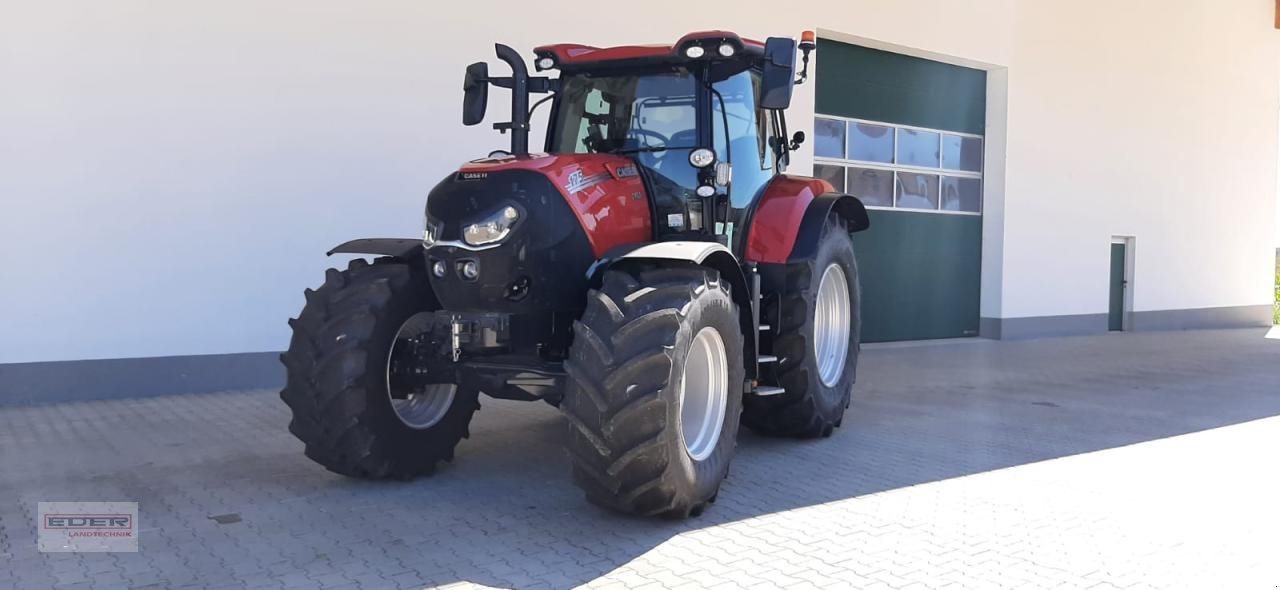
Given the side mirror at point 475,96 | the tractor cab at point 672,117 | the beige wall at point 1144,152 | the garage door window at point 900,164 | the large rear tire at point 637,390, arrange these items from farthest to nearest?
the beige wall at point 1144,152 < the garage door window at point 900,164 < the side mirror at point 475,96 < the tractor cab at point 672,117 < the large rear tire at point 637,390

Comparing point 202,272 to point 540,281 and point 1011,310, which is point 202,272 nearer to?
point 540,281

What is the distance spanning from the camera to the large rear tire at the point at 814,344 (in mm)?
6289

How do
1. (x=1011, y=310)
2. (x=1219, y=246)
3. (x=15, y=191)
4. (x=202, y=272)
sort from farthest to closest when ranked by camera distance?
(x=1219, y=246)
(x=1011, y=310)
(x=202, y=272)
(x=15, y=191)

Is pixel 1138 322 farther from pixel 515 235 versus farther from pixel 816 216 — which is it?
pixel 515 235

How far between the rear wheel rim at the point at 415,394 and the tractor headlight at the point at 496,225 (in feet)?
2.78

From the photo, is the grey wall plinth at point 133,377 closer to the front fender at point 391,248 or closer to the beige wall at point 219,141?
the beige wall at point 219,141

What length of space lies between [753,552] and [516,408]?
12.4 ft

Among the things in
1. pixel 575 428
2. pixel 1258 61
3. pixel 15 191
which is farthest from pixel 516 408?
pixel 1258 61

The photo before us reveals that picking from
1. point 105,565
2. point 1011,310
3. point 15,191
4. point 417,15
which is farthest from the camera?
point 1011,310

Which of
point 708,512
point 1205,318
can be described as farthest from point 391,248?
point 1205,318

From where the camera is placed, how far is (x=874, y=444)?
6867 mm

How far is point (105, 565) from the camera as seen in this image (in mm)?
4164

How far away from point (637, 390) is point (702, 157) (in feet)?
5.68

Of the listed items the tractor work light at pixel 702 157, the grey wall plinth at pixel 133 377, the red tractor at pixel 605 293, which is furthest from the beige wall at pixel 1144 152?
the grey wall plinth at pixel 133 377
